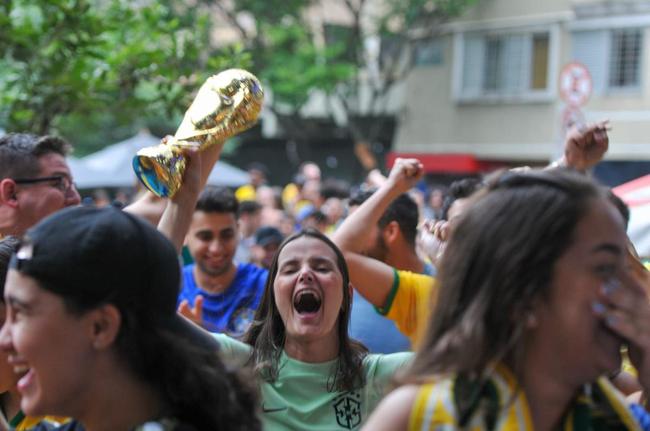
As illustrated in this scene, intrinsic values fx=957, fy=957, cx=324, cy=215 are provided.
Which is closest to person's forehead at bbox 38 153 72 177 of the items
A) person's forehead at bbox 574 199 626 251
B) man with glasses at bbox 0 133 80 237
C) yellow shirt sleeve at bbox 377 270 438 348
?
man with glasses at bbox 0 133 80 237

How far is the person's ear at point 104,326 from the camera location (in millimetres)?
2092

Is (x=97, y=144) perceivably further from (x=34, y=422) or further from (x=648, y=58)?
(x=34, y=422)

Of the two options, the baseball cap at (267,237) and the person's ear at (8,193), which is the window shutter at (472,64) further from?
the person's ear at (8,193)

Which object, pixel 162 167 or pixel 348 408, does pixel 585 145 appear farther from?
pixel 162 167

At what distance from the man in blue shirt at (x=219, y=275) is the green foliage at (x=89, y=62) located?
0.97 m

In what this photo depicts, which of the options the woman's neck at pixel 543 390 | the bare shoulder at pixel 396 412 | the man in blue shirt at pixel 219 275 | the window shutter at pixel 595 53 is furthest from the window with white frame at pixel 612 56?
the bare shoulder at pixel 396 412

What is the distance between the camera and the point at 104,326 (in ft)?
6.91

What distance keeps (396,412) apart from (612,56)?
20.2m

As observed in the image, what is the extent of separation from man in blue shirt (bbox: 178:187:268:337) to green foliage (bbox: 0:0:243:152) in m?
0.97

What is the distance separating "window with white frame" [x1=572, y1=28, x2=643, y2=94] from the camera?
20.5m

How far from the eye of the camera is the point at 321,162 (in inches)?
1033

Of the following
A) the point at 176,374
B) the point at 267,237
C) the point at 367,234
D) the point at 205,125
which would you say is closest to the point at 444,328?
the point at 176,374

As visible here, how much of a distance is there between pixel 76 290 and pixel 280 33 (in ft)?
65.0

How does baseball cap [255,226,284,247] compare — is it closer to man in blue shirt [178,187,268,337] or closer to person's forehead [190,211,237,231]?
man in blue shirt [178,187,268,337]
